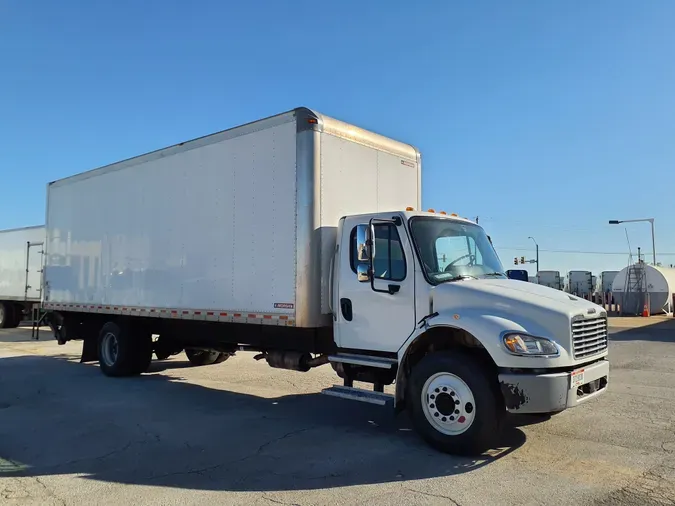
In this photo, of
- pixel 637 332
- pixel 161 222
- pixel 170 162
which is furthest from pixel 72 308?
pixel 637 332

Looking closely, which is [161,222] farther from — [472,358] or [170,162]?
[472,358]

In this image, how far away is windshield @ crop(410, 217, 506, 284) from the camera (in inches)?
251

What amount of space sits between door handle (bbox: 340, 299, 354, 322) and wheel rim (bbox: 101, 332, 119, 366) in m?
6.12

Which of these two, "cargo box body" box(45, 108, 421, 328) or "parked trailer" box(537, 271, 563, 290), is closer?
"cargo box body" box(45, 108, 421, 328)

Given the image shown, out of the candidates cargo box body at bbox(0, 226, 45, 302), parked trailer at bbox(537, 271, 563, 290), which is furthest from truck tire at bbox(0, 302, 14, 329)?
parked trailer at bbox(537, 271, 563, 290)

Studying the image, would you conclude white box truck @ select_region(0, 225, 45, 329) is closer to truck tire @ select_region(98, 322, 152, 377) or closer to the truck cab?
truck tire @ select_region(98, 322, 152, 377)

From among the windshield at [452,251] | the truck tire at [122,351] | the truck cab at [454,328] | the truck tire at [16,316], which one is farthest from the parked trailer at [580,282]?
the truck cab at [454,328]

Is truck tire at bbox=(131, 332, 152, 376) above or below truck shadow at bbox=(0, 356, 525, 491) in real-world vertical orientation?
above

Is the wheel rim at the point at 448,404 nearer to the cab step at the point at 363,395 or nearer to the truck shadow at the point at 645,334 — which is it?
the cab step at the point at 363,395

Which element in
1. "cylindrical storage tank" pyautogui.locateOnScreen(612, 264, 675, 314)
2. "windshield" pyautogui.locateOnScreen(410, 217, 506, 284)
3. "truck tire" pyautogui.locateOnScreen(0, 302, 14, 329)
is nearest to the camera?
"windshield" pyautogui.locateOnScreen(410, 217, 506, 284)

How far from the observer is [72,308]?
11828mm

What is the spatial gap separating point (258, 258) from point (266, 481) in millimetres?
3391

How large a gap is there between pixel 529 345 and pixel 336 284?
257 centimetres

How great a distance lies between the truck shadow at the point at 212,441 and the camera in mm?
5195
